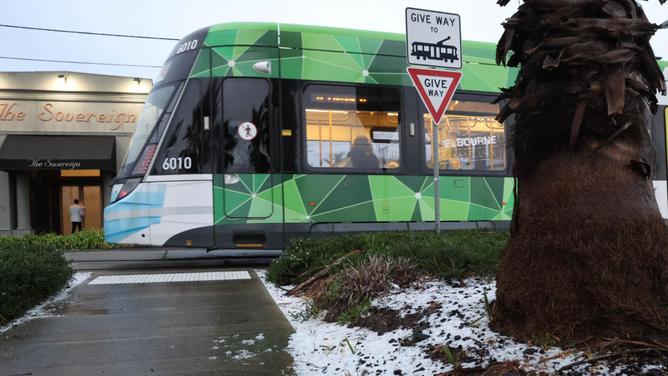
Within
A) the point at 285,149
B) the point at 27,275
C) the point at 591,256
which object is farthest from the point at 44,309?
the point at 591,256

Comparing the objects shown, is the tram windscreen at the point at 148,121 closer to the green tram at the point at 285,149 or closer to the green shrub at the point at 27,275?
the green tram at the point at 285,149

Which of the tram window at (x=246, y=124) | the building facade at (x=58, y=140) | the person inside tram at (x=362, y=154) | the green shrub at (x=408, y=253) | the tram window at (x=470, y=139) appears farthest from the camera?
the building facade at (x=58, y=140)

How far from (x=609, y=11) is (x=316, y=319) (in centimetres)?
325

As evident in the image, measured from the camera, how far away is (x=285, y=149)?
29.2ft

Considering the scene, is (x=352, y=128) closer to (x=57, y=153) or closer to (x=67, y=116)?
(x=57, y=153)

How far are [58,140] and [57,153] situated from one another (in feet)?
2.86

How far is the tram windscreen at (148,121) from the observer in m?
8.84

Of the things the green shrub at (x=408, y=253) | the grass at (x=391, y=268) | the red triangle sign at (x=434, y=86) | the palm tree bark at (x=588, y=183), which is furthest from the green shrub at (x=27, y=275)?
the red triangle sign at (x=434, y=86)

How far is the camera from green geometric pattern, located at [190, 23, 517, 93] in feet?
28.9

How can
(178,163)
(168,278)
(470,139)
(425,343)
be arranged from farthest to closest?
(470,139), (178,163), (168,278), (425,343)

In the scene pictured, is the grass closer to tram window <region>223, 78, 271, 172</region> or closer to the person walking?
tram window <region>223, 78, 271, 172</region>

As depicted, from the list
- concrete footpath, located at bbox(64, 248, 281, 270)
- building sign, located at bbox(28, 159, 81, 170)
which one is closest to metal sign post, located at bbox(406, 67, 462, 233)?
concrete footpath, located at bbox(64, 248, 281, 270)

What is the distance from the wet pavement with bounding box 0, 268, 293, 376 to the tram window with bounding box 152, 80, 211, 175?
2696 mm

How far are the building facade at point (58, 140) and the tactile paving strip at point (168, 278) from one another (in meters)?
12.1
